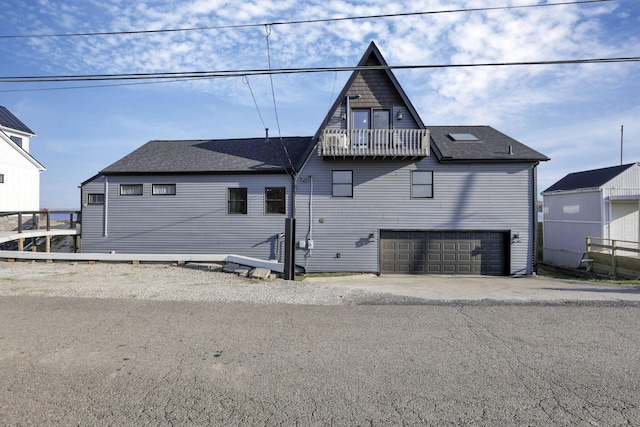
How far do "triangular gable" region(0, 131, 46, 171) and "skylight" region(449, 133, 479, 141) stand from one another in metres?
28.8

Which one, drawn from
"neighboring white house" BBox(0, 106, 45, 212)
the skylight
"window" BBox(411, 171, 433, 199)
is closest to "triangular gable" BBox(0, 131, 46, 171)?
"neighboring white house" BBox(0, 106, 45, 212)

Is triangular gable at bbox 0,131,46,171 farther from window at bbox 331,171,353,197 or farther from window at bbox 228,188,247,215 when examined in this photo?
window at bbox 331,171,353,197

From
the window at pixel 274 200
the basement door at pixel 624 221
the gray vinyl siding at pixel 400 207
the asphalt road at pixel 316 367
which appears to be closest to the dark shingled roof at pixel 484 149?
the gray vinyl siding at pixel 400 207

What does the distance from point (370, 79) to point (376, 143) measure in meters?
3.22

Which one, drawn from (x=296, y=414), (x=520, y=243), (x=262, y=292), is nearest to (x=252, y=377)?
(x=296, y=414)

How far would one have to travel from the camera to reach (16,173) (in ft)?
83.1

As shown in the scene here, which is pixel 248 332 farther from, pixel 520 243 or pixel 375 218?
pixel 520 243

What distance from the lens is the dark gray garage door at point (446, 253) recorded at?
52.7ft

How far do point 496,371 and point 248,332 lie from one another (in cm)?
377

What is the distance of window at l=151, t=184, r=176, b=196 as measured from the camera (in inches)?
669

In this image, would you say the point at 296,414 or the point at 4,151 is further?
the point at 4,151

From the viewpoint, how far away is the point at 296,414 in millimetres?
3533

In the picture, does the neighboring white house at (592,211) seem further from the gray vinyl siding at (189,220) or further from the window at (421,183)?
the gray vinyl siding at (189,220)

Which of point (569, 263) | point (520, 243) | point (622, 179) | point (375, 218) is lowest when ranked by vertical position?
point (569, 263)
